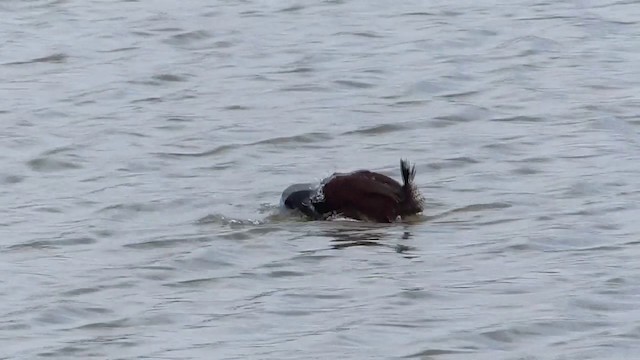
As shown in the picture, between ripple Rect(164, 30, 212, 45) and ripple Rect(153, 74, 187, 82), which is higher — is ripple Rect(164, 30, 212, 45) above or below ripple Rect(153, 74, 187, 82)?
above

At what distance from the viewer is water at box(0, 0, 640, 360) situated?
21.0 feet

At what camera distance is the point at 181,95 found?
11664 millimetres

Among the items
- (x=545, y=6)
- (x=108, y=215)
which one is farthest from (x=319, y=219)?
(x=545, y=6)

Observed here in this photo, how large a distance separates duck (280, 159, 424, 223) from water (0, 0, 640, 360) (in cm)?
8

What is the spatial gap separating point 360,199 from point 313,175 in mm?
1119

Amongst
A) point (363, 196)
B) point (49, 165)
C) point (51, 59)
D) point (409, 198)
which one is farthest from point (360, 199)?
point (51, 59)

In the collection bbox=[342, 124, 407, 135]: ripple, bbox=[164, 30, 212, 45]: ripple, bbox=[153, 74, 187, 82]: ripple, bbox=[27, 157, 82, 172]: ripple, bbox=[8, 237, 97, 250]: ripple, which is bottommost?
bbox=[342, 124, 407, 135]: ripple

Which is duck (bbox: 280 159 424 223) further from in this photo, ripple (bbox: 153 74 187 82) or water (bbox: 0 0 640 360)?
ripple (bbox: 153 74 187 82)

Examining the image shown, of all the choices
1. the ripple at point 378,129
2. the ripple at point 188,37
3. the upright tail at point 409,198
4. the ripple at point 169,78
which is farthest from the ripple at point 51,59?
the upright tail at point 409,198

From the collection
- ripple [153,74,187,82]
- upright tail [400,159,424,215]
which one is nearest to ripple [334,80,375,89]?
ripple [153,74,187,82]

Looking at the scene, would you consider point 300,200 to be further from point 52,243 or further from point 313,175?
point 52,243

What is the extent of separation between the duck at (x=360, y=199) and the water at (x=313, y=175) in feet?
0.27

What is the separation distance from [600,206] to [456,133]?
2.08 metres

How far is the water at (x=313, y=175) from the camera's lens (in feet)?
21.0
